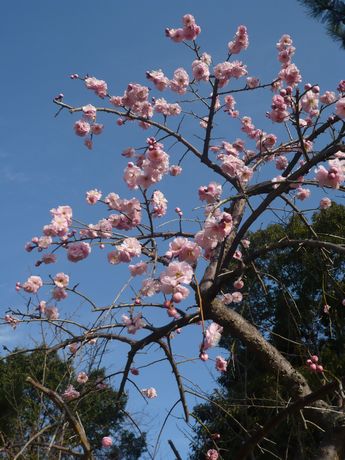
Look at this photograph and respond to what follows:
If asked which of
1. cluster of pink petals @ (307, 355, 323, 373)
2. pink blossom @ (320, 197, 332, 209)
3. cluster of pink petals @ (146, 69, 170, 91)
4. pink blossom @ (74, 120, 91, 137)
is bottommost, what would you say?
cluster of pink petals @ (307, 355, 323, 373)

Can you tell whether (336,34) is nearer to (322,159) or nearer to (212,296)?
(322,159)

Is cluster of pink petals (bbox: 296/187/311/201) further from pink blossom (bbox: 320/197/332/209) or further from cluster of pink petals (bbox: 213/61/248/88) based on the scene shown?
cluster of pink petals (bbox: 213/61/248/88)

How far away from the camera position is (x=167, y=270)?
6.70 feet

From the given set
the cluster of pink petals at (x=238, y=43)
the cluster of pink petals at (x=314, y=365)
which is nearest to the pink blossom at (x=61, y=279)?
the cluster of pink petals at (x=314, y=365)

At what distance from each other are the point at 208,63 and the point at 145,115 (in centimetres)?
50

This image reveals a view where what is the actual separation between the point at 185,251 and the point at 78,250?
31.2 inches

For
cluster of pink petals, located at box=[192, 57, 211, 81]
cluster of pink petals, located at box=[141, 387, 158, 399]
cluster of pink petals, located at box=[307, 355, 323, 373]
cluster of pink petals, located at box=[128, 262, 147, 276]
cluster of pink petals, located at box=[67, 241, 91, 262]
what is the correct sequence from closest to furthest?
cluster of pink petals, located at box=[128, 262, 147, 276] < cluster of pink petals, located at box=[67, 241, 91, 262] < cluster of pink petals, located at box=[307, 355, 323, 373] < cluster of pink petals, located at box=[192, 57, 211, 81] < cluster of pink petals, located at box=[141, 387, 158, 399]

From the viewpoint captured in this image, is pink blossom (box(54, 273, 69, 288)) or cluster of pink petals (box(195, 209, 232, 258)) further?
pink blossom (box(54, 273, 69, 288))

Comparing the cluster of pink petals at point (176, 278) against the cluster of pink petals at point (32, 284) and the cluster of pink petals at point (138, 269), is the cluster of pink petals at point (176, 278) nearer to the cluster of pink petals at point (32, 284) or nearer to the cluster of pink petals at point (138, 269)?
the cluster of pink petals at point (138, 269)

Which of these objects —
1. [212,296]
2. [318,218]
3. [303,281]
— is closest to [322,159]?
[212,296]

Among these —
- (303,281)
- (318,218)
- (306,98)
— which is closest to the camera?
(306,98)

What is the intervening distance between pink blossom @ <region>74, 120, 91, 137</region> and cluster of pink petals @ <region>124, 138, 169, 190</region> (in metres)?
0.63

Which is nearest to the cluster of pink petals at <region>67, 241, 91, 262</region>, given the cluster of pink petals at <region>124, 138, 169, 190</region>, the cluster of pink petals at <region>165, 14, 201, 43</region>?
the cluster of pink petals at <region>124, 138, 169, 190</region>

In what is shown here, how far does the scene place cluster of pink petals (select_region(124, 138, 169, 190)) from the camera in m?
2.79
